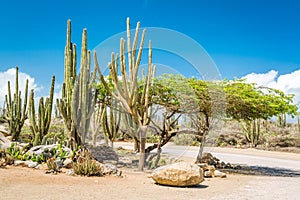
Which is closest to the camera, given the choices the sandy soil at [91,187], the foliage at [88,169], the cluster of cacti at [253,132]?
the sandy soil at [91,187]

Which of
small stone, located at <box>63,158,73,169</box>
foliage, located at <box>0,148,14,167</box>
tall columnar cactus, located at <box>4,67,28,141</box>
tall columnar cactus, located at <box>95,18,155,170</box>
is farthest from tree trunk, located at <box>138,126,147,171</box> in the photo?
tall columnar cactus, located at <box>4,67,28,141</box>

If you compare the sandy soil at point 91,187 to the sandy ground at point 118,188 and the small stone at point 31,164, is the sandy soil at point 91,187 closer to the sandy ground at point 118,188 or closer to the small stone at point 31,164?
the sandy ground at point 118,188

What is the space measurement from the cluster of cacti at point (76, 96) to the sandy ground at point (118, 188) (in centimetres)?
218

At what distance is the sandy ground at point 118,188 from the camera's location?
6441 millimetres

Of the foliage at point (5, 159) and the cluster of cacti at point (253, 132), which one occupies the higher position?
the cluster of cacti at point (253, 132)

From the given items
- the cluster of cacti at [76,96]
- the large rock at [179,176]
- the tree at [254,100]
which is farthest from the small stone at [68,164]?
the tree at [254,100]

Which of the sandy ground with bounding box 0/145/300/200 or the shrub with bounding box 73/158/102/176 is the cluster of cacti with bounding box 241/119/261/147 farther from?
the shrub with bounding box 73/158/102/176

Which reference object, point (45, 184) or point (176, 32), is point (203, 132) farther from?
point (45, 184)

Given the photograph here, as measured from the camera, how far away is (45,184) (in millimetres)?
7309

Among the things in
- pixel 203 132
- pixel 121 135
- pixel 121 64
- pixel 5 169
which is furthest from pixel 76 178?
pixel 121 135

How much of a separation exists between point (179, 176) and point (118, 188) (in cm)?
139

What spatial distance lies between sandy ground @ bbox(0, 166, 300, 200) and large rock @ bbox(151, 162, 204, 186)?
17 centimetres

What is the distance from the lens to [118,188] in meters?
7.33

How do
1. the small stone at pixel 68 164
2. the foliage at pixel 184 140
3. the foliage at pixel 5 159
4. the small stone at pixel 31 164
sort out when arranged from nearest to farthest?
1. the foliage at pixel 5 159
2. the small stone at pixel 31 164
3. the small stone at pixel 68 164
4. the foliage at pixel 184 140
